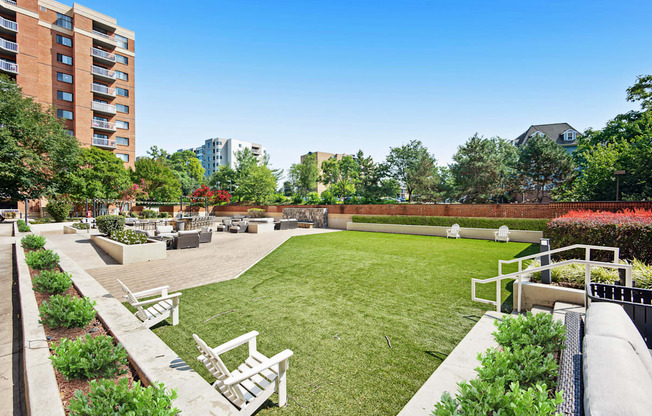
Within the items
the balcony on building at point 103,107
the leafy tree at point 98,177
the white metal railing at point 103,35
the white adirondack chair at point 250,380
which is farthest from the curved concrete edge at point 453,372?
the white metal railing at point 103,35

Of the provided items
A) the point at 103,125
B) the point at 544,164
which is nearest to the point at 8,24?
the point at 103,125

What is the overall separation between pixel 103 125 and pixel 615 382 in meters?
52.4

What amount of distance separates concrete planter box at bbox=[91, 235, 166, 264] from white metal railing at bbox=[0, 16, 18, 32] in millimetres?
43222

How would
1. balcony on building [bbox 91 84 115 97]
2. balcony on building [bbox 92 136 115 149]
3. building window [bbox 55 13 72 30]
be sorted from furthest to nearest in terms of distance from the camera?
balcony on building [bbox 91 84 115 97], balcony on building [bbox 92 136 115 149], building window [bbox 55 13 72 30]

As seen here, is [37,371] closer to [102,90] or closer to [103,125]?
[103,125]

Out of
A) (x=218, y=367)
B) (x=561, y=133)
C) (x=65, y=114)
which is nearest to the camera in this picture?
(x=218, y=367)

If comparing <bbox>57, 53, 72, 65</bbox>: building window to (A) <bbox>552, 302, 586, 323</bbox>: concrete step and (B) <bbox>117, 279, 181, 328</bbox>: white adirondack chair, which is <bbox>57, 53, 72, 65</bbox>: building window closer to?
(B) <bbox>117, 279, 181, 328</bbox>: white adirondack chair

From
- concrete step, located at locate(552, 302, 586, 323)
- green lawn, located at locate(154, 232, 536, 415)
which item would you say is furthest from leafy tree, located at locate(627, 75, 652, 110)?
concrete step, located at locate(552, 302, 586, 323)

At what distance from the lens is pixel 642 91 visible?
2359 cm

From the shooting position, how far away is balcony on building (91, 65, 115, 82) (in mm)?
39725

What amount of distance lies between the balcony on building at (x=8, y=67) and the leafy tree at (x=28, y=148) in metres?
9.90

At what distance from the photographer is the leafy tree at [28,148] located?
2312 centimetres

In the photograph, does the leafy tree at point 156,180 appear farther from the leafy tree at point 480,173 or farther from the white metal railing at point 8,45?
the leafy tree at point 480,173

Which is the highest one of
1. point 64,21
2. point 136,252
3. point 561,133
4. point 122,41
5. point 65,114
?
point 122,41
